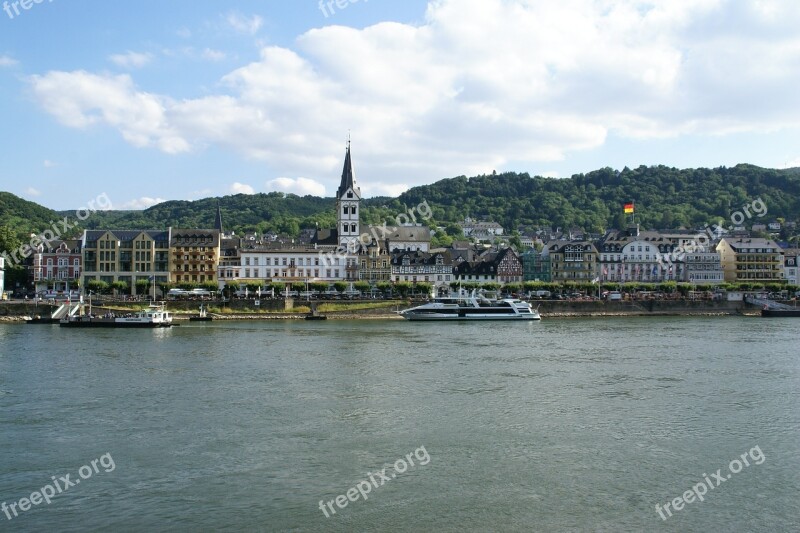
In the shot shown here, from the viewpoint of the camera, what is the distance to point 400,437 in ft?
87.2

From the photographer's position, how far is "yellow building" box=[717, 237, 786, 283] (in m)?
123

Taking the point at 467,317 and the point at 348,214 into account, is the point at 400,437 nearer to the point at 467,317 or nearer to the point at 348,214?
the point at 467,317

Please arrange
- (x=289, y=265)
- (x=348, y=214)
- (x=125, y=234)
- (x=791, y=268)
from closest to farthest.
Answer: (x=125, y=234), (x=289, y=265), (x=348, y=214), (x=791, y=268)

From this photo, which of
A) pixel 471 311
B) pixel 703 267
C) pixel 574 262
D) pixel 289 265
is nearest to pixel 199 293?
pixel 289 265

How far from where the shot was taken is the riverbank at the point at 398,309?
81875 millimetres

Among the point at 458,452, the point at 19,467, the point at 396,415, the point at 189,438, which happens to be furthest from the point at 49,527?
the point at 396,415

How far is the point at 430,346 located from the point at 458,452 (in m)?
30.2

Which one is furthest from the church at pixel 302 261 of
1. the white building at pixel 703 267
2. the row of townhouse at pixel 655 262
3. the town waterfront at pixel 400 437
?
the town waterfront at pixel 400 437

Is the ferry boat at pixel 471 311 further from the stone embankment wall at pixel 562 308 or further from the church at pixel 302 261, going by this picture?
the church at pixel 302 261

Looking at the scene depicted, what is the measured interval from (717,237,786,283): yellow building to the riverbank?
85.0 feet

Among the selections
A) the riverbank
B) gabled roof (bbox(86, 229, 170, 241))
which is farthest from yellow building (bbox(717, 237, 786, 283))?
gabled roof (bbox(86, 229, 170, 241))

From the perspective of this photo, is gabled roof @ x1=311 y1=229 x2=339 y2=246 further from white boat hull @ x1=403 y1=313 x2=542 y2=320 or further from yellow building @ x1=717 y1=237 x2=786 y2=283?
yellow building @ x1=717 y1=237 x2=786 y2=283

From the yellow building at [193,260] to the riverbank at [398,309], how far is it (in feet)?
66.1

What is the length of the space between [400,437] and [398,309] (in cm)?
6374
